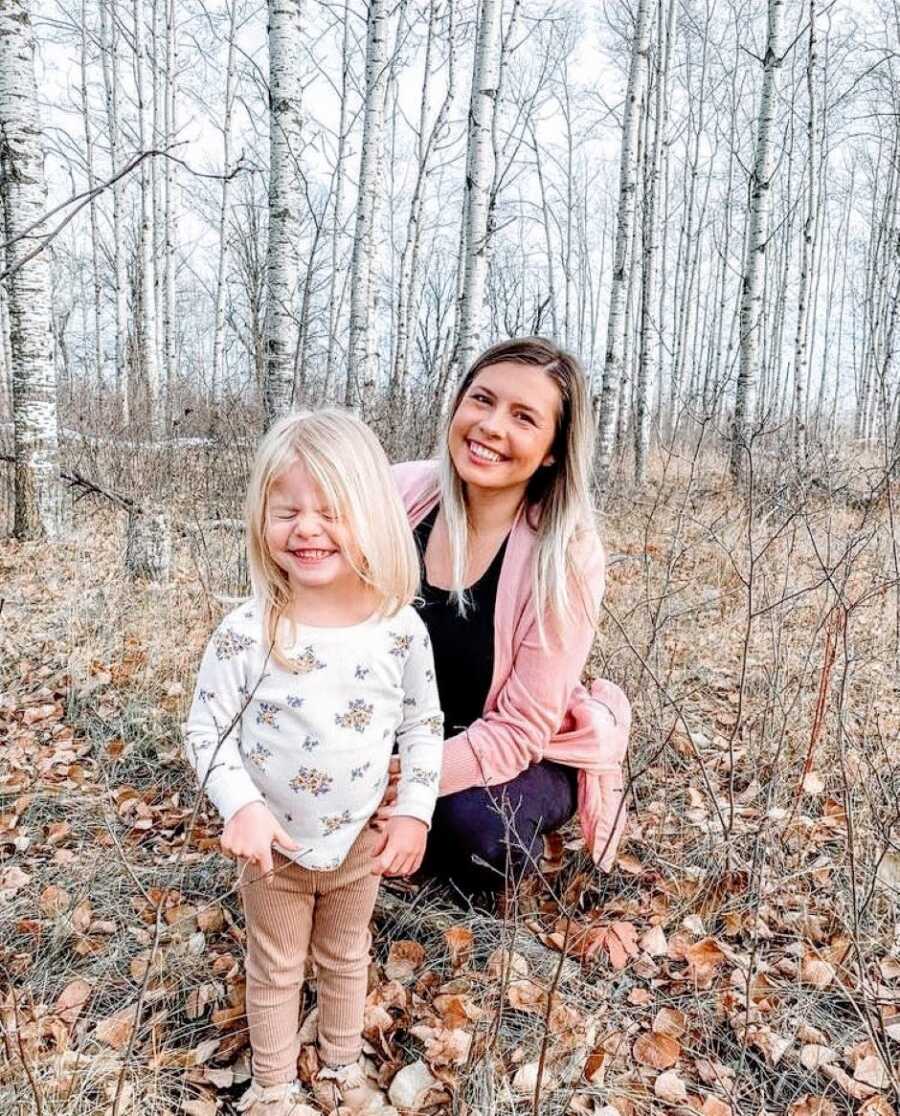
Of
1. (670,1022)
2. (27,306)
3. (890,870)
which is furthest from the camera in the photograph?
(27,306)

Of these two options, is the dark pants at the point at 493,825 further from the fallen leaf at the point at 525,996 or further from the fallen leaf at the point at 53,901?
the fallen leaf at the point at 53,901

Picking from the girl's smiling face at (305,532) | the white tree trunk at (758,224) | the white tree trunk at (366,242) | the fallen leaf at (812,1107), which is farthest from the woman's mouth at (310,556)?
the white tree trunk at (758,224)

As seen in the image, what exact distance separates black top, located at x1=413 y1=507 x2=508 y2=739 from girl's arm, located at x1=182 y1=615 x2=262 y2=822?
0.68m

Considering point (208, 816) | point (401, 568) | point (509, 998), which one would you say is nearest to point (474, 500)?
point (401, 568)

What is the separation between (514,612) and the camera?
187cm

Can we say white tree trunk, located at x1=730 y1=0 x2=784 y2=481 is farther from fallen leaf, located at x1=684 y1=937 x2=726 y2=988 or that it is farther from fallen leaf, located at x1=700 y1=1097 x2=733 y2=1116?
fallen leaf, located at x1=700 y1=1097 x2=733 y2=1116

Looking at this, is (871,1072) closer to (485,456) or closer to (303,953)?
(303,953)

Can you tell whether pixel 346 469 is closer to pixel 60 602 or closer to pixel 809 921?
pixel 809 921

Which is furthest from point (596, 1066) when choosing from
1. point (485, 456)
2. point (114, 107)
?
point (114, 107)

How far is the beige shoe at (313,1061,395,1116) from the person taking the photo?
1.45 metres

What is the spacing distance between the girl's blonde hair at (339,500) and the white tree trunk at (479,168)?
3.77 m

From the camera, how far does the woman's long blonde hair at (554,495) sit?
183 centimetres

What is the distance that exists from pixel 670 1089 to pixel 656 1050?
0.09 meters

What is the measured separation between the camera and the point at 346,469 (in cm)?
131
